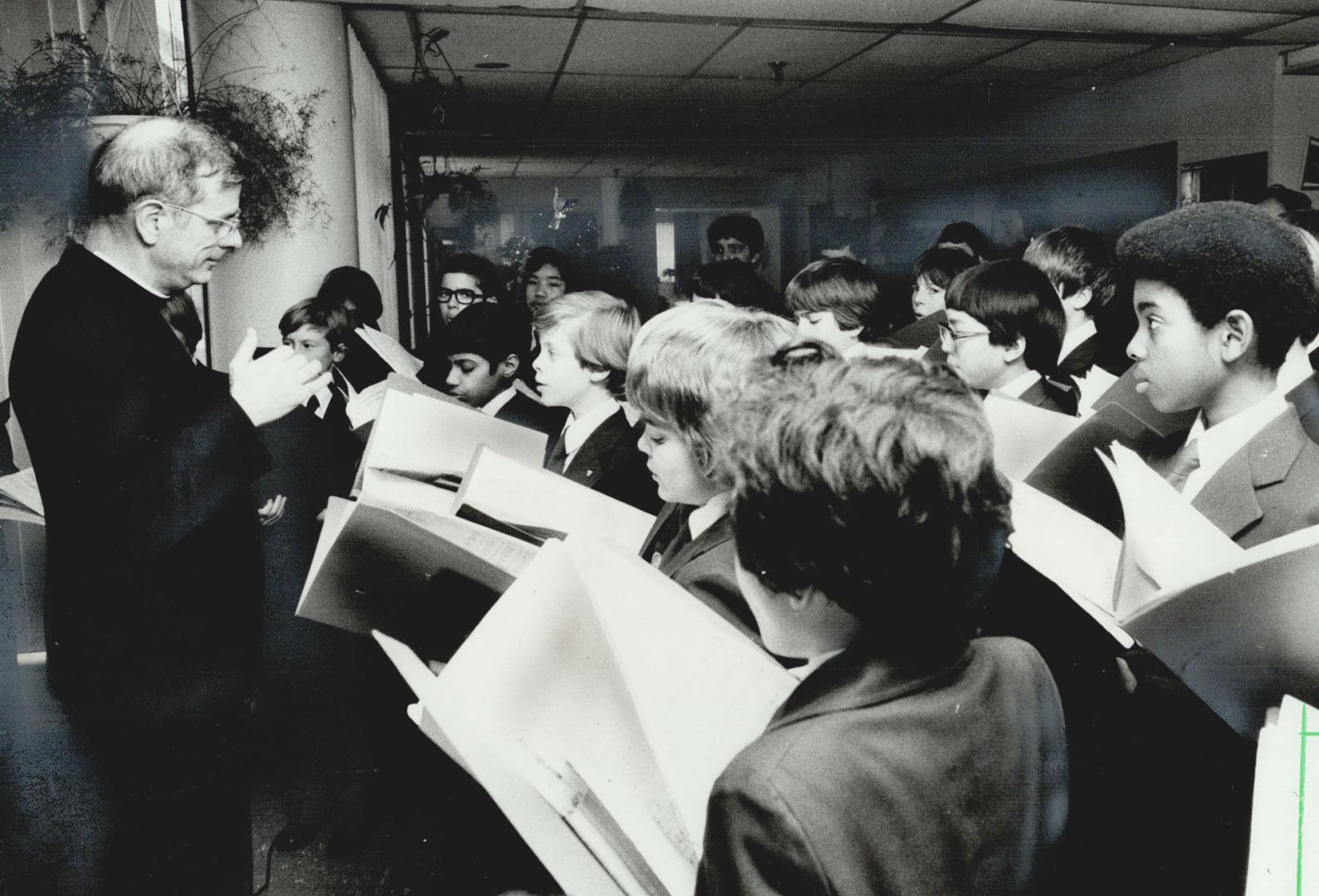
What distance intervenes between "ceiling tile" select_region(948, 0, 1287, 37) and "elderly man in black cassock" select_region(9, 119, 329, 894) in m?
3.68

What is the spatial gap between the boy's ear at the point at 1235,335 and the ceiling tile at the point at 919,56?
3.94 meters

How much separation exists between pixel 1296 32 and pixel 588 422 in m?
4.57

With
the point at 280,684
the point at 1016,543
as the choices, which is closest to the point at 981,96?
the point at 280,684

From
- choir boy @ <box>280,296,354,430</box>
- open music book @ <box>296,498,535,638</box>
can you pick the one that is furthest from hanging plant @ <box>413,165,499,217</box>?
open music book @ <box>296,498,535,638</box>

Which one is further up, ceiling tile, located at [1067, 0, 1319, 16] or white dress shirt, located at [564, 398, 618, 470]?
ceiling tile, located at [1067, 0, 1319, 16]

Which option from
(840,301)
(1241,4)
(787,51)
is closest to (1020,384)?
(840,301)

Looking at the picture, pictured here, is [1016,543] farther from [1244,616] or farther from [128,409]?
[128,409]

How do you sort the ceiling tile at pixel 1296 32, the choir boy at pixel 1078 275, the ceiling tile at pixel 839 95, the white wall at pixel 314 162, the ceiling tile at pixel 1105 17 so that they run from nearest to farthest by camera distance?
the choir boy at pixel 1078 275 → the white wall at pixel 314 162 → the ceiling tile at pixel 1105 17 → the ceiling tile at pixel 1296 32 → the ceiling tile at pixel 839 95

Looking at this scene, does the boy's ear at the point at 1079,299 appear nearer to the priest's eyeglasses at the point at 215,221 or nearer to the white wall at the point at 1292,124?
the priest's eyeglasses at the point at 215,221

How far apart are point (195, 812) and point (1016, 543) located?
1271 millimetres

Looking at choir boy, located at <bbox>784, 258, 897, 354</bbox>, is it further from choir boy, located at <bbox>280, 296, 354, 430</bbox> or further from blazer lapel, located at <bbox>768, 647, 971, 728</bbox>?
blazer lapel, located at <bbox>768, 647, 971, 728</bbox>

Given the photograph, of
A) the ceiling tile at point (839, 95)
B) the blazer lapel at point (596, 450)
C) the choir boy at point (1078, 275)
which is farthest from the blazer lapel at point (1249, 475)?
the ceiling tile at point (839, 95)

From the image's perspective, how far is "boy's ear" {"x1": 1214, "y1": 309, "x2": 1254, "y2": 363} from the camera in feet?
3.92

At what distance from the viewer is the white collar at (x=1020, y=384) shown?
6.68ft
